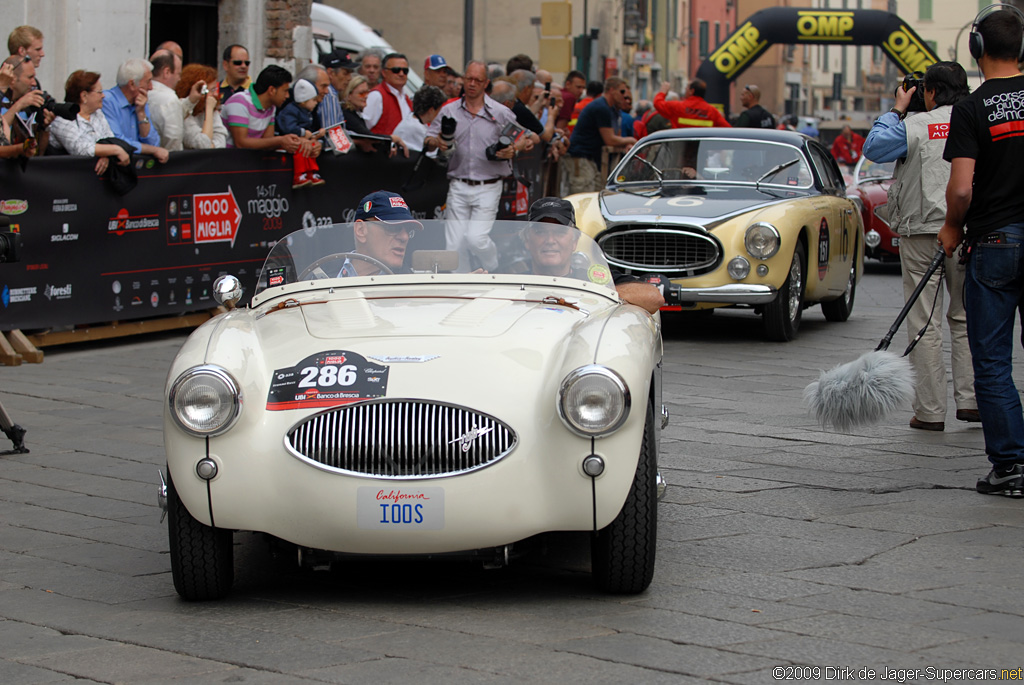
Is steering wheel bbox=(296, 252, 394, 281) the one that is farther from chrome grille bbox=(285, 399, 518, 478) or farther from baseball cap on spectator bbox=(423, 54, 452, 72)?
baseball cap on spectator bbox=(423, 54, 452, 72)

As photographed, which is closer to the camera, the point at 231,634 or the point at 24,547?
the point at 231,634

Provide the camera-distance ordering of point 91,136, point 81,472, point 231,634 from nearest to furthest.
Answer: point 231,634, point 81,472, point 91,136

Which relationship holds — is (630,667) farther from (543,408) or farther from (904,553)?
(904,553)

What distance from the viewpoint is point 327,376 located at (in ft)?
14.0

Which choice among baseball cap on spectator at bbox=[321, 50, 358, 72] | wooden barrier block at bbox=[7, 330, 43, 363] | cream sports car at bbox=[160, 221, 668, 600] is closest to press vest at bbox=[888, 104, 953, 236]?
cream sports car at bbox=[160, 221, 668, 600]

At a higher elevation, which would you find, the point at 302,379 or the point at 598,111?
the point at 598,111

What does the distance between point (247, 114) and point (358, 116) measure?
5.37 feet

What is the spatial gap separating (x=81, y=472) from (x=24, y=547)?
4.15 ft

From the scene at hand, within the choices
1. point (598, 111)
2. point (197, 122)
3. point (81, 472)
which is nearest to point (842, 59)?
point (598, 111)

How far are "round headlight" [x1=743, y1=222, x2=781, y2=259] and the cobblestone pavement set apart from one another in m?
3.35

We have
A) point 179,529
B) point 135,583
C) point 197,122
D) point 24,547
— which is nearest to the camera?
point 179,529

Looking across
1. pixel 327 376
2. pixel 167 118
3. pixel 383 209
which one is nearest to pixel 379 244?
pixel 383 209

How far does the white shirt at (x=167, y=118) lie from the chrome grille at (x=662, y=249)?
3331 mm

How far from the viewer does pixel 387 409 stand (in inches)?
162
